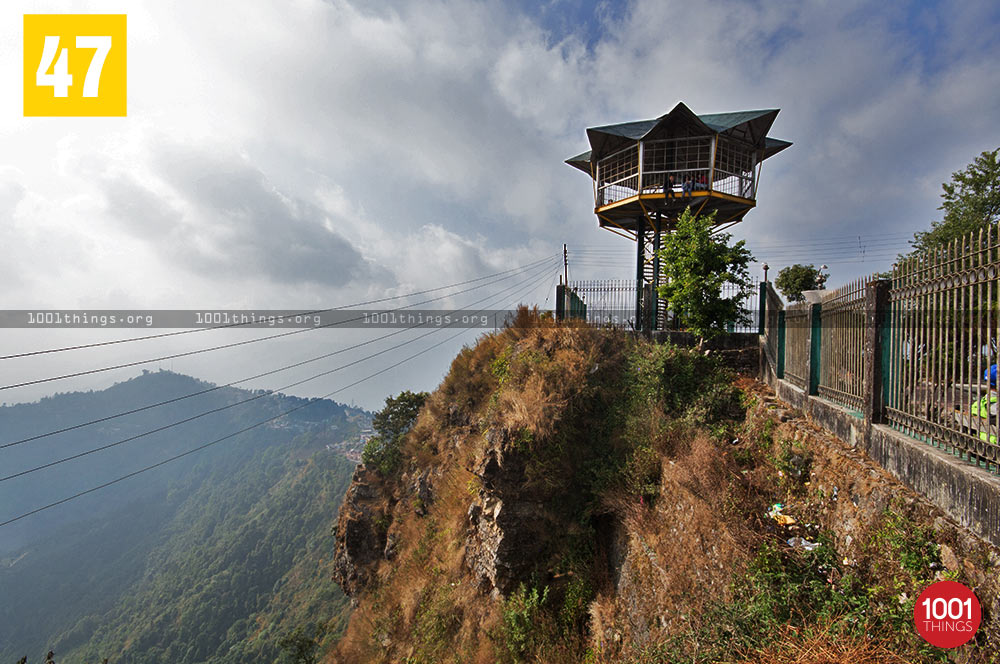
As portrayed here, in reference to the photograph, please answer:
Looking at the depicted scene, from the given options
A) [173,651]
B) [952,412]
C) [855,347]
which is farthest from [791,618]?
[173,651]

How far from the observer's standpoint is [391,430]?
1978 cm

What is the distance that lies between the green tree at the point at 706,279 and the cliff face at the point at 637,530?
1302mm

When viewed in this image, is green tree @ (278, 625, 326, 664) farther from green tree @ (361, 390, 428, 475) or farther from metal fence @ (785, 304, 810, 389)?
metal fence @ (785, 304, 810, 389)

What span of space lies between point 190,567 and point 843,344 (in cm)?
9767

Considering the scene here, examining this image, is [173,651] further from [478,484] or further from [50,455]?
[50,455]

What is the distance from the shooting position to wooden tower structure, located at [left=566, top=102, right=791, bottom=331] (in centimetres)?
1316

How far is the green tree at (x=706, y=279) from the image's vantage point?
9977mm

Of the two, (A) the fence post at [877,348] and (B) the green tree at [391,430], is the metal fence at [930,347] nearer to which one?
(A) the fence post at [877,348]

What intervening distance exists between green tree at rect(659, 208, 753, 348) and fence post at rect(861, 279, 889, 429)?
208 inches

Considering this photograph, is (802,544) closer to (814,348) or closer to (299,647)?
(814,348)

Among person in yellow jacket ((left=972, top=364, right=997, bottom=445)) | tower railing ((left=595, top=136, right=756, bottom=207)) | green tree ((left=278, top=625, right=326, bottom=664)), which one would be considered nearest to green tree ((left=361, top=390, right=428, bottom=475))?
green tree ((left=278, top=625, right=326, bottom=664))

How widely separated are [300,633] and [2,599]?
123553mm

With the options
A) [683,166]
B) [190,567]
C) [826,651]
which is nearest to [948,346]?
[826,651]

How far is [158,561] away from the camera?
8362cm
